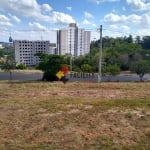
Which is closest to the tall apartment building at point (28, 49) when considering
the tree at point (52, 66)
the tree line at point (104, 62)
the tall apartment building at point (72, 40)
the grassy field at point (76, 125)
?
the tall apartment building at point (72, 40)

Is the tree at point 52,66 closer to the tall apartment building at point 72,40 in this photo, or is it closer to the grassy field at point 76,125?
the grassy field at point 76,125

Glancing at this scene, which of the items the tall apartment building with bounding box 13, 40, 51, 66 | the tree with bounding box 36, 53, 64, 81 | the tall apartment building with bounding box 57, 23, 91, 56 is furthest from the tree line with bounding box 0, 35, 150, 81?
the tall apartment building with bounding box 13, 40, 51, 66

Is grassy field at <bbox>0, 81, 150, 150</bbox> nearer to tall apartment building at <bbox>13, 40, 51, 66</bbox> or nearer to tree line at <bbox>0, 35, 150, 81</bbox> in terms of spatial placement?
tree line at <bbox>0, 35, 150, 81</bbox>

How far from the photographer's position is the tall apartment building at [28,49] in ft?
223

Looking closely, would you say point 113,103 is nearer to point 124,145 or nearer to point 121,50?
point 124,145

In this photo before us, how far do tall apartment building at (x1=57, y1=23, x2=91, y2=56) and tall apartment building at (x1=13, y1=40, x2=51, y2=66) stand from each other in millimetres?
11140

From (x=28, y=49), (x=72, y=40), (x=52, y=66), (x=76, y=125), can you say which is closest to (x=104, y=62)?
(x=72, y=40)

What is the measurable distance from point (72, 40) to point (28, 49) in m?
18.2

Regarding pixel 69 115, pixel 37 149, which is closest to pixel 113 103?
pixel 69 115

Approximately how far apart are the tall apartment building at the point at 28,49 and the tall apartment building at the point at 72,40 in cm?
1114

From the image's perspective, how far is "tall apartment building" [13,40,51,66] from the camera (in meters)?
68.1

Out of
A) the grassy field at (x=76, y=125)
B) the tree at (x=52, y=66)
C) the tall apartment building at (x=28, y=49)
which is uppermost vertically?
the tall apartment building at (x=28, y=49)

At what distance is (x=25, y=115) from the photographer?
679 cm

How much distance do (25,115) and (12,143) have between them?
175 centimetres
